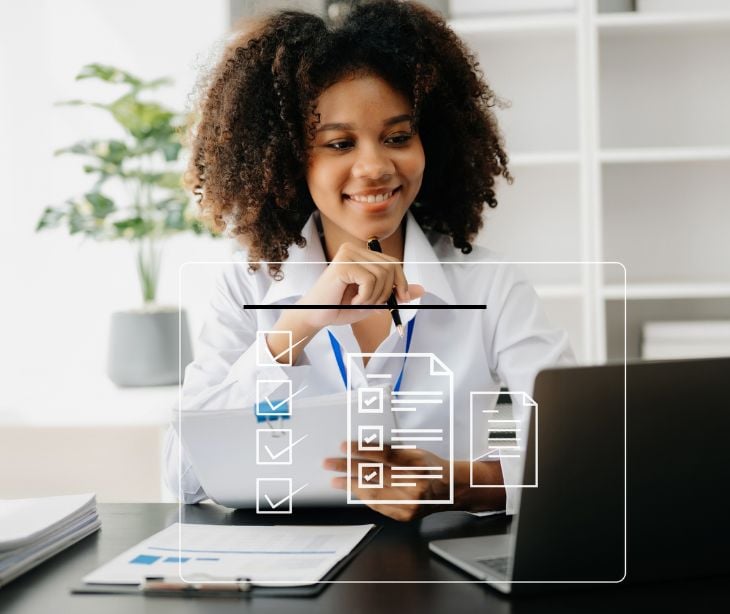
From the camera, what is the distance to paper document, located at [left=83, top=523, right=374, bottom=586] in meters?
0.87

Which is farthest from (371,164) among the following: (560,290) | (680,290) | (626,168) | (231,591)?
(626,168)

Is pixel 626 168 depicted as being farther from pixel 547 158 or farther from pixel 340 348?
pixel 340 348

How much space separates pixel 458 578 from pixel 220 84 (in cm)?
92

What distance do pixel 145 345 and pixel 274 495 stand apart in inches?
68.7

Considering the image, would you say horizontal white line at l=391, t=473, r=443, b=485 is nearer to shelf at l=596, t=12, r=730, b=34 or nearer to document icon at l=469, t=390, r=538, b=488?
document icon at l=469, t=390, r=538, b=488

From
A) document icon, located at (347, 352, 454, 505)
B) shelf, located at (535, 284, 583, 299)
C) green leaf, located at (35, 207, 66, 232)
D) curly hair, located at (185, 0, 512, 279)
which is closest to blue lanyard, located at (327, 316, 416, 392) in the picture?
document icon, located at (347, 352, 454, 505)

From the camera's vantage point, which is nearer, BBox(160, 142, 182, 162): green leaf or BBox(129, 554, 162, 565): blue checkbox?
BBox(129, 554, 162, 565): blue checkbox

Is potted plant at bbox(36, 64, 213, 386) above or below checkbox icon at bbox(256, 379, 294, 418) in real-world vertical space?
above

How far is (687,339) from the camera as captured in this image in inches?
98.1

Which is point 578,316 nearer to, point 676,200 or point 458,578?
point 676,200

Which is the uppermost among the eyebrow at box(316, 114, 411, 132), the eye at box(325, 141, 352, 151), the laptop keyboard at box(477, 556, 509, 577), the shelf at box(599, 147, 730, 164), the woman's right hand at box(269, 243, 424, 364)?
the shelf at box(599, 147, 730, 164)

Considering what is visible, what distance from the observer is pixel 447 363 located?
34.9 inches

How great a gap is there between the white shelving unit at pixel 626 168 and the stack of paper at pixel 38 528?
178 cm

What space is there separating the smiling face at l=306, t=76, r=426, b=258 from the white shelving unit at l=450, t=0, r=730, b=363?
1.61m
